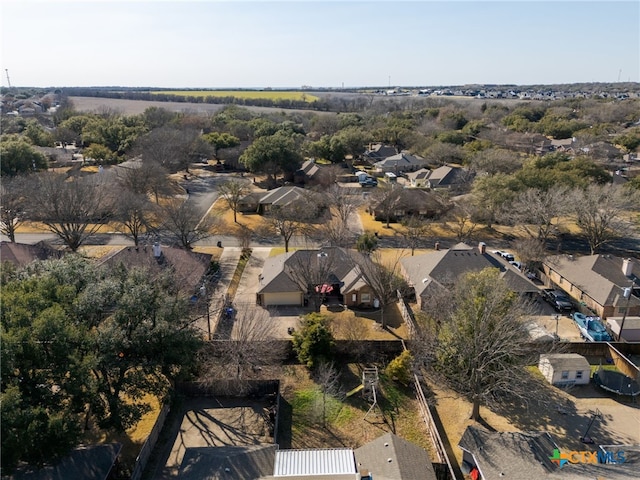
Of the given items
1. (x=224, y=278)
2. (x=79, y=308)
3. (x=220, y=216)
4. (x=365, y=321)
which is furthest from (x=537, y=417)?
(x=220, y=216)

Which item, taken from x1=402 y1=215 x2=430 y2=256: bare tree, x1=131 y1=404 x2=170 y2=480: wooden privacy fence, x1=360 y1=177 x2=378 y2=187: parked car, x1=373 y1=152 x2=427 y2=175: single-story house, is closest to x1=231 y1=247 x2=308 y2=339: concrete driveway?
x1=131 y1=404 x2=170 y2=480: wooden privacy fence

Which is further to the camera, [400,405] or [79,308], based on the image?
[400,405]

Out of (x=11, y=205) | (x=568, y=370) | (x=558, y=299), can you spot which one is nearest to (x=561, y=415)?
(x=568, y=370)

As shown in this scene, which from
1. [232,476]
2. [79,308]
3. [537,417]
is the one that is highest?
[79,308]

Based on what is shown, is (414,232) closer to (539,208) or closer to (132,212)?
(539,208)

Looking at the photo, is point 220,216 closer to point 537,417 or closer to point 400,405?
point 400,405

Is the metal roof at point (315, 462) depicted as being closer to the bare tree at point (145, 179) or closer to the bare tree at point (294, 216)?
the bare tree at point (294, 216)

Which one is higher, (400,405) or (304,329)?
(304,329)

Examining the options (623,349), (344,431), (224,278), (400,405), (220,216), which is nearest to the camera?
(344,431)
